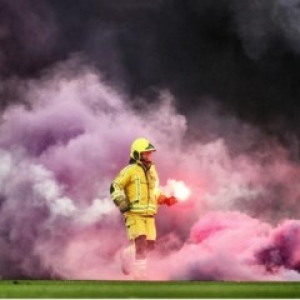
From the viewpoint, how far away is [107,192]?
151 inches

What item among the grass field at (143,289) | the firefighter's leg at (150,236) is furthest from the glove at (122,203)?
the grass field at (143,289)

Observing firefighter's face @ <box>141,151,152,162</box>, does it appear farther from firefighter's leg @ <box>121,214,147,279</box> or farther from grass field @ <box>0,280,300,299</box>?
grass field @ <box>0,280,300,299</box>

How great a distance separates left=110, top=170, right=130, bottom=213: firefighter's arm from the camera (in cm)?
382

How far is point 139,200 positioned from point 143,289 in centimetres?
45

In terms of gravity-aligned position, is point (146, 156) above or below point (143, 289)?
above

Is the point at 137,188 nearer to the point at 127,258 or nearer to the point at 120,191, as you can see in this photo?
the point at 120,191

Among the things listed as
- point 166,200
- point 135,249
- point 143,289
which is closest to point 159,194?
point 166,200

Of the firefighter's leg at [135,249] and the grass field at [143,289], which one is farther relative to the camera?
the firefighter's leg at [135,249]

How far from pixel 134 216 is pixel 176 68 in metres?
0.76

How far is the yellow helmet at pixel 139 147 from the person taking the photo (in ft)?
12.6

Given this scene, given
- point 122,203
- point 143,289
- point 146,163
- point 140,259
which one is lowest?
point 143,289

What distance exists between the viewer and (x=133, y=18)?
12.9ft

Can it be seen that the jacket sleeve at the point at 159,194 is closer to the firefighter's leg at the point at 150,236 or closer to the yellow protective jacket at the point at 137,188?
the yellow protective jacket at the point at 137,188

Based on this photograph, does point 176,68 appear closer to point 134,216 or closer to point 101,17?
point 101,17
